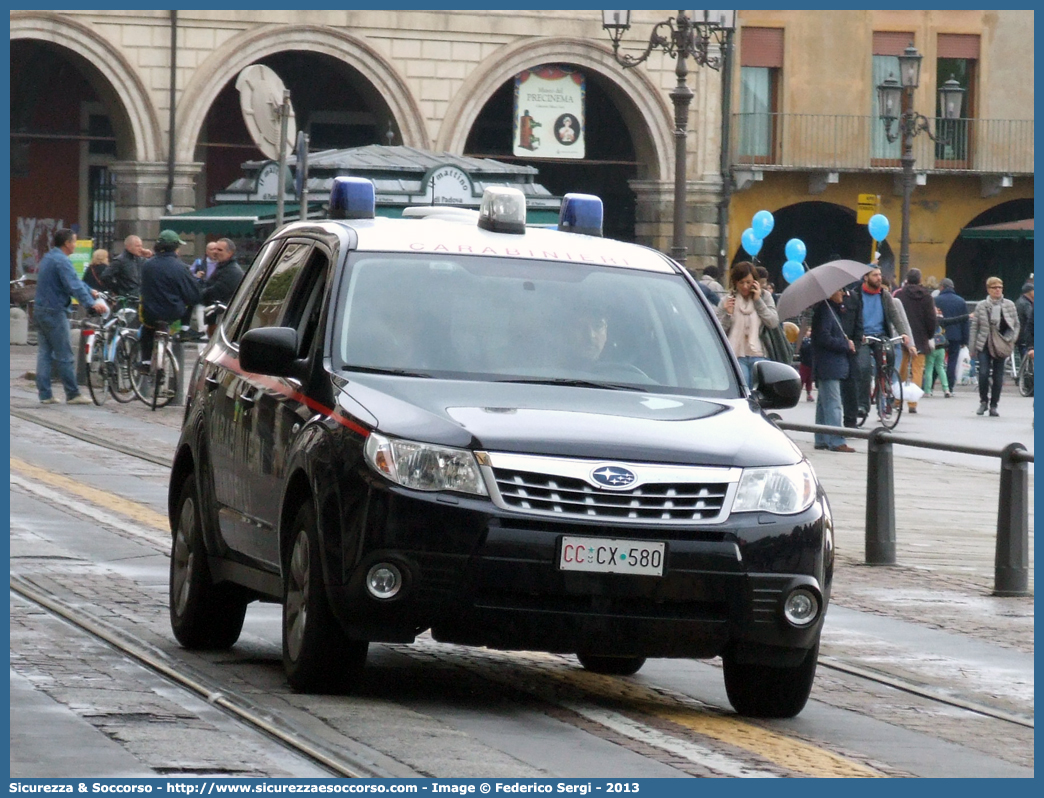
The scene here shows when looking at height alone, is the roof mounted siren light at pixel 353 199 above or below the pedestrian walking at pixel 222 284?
above

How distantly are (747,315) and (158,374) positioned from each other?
669cm

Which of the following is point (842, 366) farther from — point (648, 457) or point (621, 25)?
point (648, 457)

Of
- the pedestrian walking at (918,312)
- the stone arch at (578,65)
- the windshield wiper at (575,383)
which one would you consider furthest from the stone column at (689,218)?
the windshield wiper at (575,383)

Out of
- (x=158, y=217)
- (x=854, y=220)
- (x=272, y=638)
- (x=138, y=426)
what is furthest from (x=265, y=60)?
(x=272, y=638)

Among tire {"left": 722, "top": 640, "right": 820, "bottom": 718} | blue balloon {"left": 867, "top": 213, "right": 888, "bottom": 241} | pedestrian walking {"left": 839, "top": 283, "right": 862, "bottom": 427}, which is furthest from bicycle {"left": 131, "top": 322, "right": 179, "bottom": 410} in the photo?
blue balloon {"left": 867, "top": 213, "right": 888, "bottom": 241}

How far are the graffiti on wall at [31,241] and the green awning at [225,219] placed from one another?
884 cm

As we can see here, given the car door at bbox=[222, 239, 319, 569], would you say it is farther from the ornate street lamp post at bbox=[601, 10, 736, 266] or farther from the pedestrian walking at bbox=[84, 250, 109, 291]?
the pedestrian walking at bbox=[84, 250, 109, 291]

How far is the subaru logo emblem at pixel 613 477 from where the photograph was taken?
278 inches

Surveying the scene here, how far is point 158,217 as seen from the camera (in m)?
41.9

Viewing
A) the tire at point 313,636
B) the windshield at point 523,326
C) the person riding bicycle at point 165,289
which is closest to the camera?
the tire at point 313,636

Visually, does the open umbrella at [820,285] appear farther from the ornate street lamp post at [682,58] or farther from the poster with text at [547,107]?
the poster with text at [547,107]

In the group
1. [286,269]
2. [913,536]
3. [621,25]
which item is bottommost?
[913,536]

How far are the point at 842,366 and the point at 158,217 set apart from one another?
22.9 metres

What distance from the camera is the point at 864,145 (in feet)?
155
